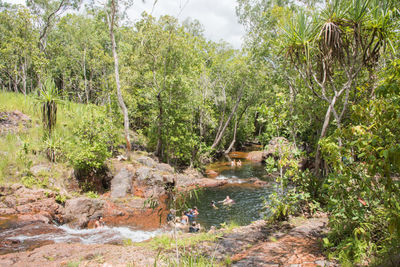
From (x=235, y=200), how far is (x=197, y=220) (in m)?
4.16

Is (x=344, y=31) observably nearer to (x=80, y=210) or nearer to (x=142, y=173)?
(x=80, y=210)

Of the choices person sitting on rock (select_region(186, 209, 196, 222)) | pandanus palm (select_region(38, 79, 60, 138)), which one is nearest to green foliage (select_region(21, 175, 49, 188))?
pandanus palm (select_region(38, 79, 60, 138))

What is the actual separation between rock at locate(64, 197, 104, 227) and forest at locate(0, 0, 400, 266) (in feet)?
8.88

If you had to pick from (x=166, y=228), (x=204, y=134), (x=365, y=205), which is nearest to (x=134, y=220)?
(x=166, y=228)

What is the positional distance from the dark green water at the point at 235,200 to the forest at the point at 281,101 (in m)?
2.68

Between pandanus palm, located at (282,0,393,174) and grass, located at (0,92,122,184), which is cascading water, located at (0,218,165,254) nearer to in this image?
grass, located at (0,92,122,184)

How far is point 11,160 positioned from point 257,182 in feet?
54.4

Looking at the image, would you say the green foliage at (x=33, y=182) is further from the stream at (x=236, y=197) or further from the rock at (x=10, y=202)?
the stream at (x=236, y=197)

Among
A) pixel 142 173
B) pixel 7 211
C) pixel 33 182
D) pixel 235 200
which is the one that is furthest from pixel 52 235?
pixel 235 200

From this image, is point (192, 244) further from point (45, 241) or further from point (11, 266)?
point (45, 241)

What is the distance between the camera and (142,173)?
15.6 meters

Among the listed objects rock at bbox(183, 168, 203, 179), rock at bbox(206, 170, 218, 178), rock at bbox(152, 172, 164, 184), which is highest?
rock at bbox(152, 172, 164, 184)

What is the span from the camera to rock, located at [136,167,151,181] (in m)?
15.4

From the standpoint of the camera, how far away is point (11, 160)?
12.0m
